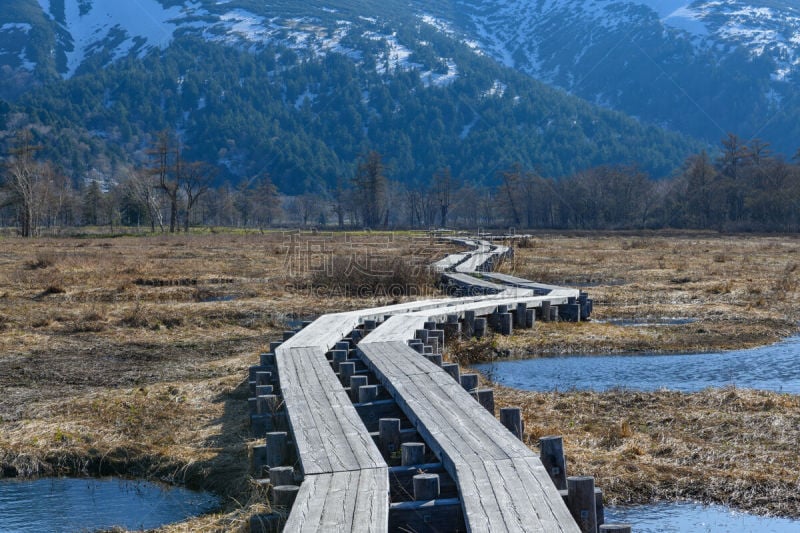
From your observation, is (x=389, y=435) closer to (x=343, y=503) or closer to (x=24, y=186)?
(x=343, y=503)

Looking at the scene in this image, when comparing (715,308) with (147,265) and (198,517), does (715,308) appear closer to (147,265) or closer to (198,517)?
(198,517)

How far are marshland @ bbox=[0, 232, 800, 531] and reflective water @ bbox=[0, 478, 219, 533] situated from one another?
201 millimetres

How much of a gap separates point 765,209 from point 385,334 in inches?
2805

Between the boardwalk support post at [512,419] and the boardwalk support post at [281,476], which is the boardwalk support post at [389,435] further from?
the boardwalk support post at [281,476]

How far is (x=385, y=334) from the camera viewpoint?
13.2m

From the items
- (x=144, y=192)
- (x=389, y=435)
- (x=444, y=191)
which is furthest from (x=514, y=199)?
(x=389, y=435)

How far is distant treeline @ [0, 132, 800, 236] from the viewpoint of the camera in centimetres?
7625

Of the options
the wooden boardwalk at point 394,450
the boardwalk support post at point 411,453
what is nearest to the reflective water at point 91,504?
the wooden boardwalk at point 394,450

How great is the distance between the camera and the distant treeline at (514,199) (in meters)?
76.2

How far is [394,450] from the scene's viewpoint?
306 inches

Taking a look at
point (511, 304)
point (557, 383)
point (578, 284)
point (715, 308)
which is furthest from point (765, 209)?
point (557, 383)

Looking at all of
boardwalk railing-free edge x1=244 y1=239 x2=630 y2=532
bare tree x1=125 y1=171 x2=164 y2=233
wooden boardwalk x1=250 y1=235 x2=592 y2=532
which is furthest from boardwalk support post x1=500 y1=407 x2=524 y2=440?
bare tree x1=125 y1=171 x2=164 y2=233

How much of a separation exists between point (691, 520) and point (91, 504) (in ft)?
17.6

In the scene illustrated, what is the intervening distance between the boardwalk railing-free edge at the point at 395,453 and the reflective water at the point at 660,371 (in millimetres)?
2122
